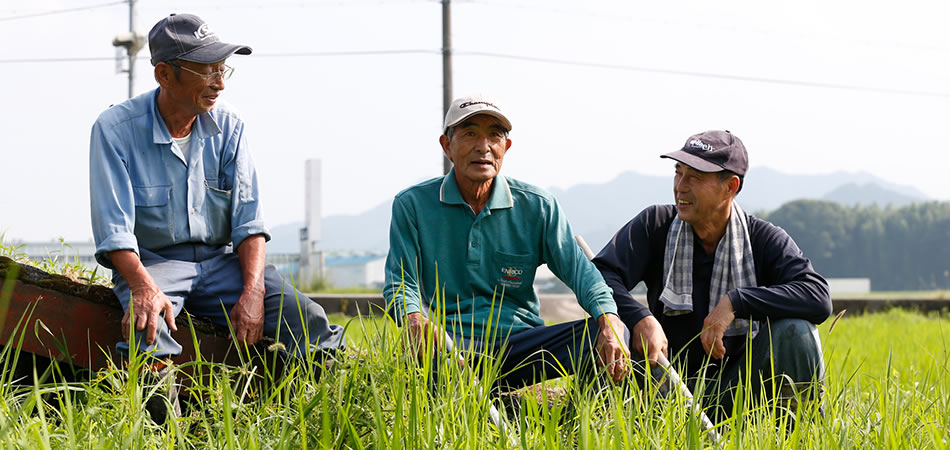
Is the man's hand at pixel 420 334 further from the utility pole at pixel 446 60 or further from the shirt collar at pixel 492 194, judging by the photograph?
the utility pole at pixel 446 60

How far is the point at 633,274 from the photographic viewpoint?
344 centimetres

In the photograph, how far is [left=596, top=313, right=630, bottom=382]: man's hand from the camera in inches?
112

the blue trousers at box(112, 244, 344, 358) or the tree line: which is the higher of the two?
the blue trousers at box(112, 244, 344, 358)

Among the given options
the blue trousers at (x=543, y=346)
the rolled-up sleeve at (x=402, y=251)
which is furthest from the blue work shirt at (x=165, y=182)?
the blue trousers at (x=543, y=346)

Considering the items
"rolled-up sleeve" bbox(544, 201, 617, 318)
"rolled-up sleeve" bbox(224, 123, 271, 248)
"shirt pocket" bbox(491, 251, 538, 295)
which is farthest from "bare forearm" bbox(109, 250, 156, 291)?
"rolled-up sleeve" bbox(544, 201, 617, 318)

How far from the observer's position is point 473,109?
9.93 ft

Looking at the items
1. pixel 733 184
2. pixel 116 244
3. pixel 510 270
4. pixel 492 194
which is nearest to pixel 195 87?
pixel 116 244

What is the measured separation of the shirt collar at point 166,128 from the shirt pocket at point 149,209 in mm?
186

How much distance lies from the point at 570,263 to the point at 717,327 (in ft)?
1.94

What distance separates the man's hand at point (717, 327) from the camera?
3100mm

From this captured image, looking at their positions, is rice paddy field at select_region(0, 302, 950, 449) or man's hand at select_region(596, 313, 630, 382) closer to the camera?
rice paddy field at select_region(0, 302, 950, 449)

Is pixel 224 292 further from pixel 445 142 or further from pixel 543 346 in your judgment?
pixel 543 346

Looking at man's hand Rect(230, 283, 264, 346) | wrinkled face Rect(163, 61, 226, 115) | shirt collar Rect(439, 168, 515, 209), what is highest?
wrinkled face Rect(163, 61, 226, 115)

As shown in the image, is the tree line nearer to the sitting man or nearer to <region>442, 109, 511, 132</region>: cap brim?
the sitting man
